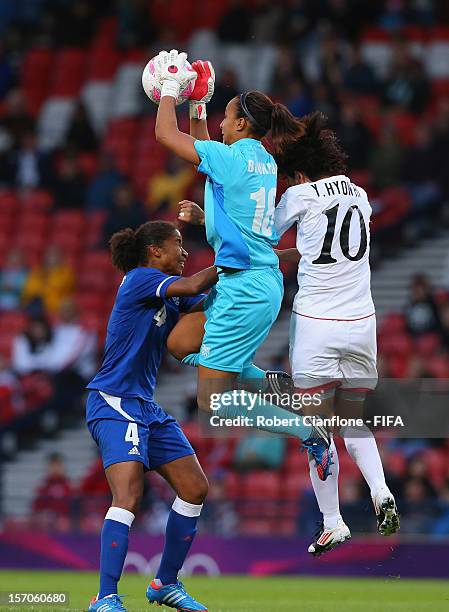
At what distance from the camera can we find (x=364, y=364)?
27.7 ft

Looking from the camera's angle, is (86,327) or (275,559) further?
(86,327)

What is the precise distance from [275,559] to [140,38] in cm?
926

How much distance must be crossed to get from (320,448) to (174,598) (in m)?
1.29

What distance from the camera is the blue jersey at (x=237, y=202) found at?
806 cm

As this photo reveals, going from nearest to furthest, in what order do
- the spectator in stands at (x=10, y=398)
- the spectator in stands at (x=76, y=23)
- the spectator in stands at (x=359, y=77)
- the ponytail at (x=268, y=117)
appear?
the ponytail at (x=268, y=117) < the spectator in stands at (x=10, y=398) < the spectator in stands at (x=359, y=77) < the spectator in stands at (x=76, y=23)

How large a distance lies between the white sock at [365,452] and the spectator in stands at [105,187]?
10.5 m

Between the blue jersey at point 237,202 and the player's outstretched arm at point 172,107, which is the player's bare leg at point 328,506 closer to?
the blue jersey at point 237,202

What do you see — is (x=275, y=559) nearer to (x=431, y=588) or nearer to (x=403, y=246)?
(x=431, y=588)

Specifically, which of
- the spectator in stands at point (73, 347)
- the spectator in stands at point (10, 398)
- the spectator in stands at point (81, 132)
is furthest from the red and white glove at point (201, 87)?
the spectator in stands at point (81, 132)

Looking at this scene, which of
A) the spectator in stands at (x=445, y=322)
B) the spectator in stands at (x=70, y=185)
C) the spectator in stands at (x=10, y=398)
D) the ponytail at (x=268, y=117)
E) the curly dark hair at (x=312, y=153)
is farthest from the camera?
the spectator in stands at (x=70, y=185)

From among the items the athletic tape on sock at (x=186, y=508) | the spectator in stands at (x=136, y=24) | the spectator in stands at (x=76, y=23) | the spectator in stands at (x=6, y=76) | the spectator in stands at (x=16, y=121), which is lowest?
the athletic tape on sock at (x=186, y=508)

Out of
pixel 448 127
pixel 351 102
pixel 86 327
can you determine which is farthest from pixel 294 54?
pixel 86 327

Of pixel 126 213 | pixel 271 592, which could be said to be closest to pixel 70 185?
pixel 126 213

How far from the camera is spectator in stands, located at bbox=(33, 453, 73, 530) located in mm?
15285
